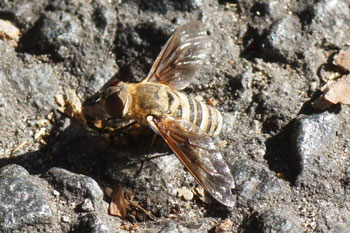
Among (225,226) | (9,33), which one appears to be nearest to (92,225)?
(225,226)

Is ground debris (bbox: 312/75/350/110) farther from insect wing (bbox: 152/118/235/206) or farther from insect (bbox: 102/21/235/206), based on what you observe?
insect wing (bbox: 152/118/235/206)

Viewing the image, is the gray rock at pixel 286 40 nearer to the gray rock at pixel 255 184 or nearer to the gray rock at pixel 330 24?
the gray rock at pixel 330 24

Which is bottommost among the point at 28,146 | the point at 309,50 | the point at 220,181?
the point at 28,146

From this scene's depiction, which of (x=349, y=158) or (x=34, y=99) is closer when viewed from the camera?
(x=349, y=158)

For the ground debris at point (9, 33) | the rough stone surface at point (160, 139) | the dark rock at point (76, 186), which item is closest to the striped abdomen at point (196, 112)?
the rough stone surface at point (160, 139)

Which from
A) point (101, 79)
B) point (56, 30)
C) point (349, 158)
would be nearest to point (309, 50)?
point (349, 158)

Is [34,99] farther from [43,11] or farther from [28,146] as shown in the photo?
[43,11]
